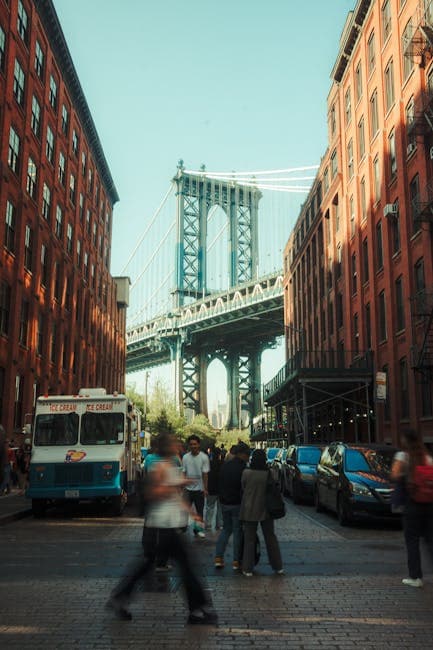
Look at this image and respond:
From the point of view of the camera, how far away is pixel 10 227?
2944cm

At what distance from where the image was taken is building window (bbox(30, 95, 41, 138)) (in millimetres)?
33312

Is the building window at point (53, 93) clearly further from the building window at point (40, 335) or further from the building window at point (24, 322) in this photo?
the building window at point (24, 322)

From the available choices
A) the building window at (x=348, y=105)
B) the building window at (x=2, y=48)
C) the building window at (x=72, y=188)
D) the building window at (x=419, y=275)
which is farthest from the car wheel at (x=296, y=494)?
the building window at (x=72, y=188)

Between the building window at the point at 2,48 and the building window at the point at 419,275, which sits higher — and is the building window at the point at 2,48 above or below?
above

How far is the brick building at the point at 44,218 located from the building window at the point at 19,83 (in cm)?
4

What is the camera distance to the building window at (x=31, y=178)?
32.4 m

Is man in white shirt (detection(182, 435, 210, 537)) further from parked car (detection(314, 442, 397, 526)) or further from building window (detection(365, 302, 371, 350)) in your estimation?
building window (detection(365, 302, 371, 350))

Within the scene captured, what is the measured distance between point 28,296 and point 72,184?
44.4 ft

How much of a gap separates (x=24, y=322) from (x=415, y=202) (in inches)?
688

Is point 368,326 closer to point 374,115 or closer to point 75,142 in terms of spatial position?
point 374,115

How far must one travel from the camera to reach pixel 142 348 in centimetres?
10062

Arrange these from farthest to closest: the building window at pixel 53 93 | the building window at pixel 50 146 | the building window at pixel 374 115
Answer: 1. the building window at pixel 53 93
2. the building window at pixel 50 146
3. the building window at pixel 374 115

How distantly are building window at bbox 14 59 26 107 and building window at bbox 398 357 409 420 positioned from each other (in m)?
20.0

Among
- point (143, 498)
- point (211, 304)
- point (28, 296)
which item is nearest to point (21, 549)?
point (143, 498)
